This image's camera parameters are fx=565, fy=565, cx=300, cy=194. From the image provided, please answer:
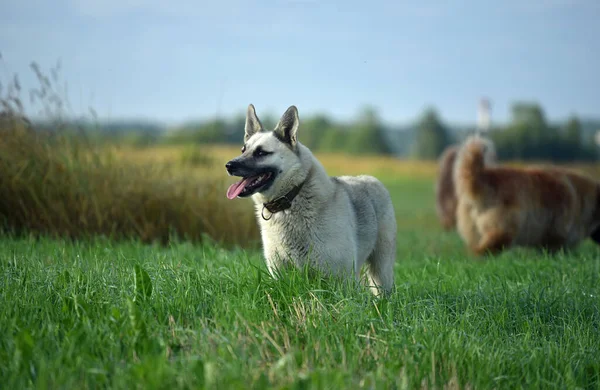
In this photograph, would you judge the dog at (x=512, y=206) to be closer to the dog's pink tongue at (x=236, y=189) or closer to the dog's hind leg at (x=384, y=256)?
the dog's hind leg at (x=384, y=256)

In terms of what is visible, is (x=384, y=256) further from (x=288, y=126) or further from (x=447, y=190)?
(x=447, y=190)

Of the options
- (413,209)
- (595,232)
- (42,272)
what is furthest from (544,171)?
(413,209)

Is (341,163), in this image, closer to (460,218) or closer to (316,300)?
(460,218)

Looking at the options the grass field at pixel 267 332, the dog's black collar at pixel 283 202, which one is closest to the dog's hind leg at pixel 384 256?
the grass field at pixel 267 332

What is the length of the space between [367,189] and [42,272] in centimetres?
295

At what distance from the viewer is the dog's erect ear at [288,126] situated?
15.7 ft

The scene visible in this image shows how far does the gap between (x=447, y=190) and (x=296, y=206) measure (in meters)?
9.89

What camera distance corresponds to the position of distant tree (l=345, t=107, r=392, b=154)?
4486 cm

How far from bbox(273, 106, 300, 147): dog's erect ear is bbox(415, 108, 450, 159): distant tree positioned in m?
39.9

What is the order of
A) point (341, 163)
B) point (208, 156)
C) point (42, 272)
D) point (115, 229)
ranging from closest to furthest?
point (42, 272) < point (115, 229) < point (208, 156) < point (341, 163)

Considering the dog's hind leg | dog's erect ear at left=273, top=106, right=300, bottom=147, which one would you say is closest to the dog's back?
the dog's hind leg

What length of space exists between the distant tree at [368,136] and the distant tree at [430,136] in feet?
8.62

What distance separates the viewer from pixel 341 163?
106 feet

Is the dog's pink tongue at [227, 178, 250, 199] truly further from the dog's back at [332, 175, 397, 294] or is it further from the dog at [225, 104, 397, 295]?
the dog's back at [332, 175, 397, 294]
